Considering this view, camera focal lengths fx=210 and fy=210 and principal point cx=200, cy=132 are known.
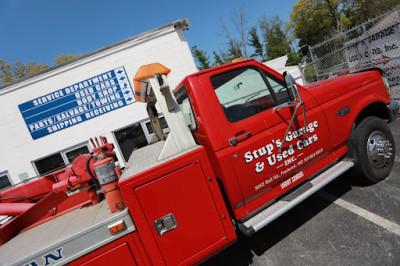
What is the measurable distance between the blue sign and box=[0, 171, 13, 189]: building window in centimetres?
199

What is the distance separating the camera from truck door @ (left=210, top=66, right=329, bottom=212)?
231 cm

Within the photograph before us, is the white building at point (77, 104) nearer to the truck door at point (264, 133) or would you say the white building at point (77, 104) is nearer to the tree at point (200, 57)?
the truck door at point (264, 133)

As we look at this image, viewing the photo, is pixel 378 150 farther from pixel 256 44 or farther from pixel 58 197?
pixel 256 44

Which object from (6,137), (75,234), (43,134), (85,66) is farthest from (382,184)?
(6,137)

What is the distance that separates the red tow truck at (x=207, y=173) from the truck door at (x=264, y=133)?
0.01 meters

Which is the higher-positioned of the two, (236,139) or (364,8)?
(364,8)

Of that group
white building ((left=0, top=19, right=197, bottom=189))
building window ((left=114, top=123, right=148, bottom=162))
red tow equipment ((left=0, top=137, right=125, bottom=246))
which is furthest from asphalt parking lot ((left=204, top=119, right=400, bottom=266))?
white building ((left=0, top=19, right=197, bottom=189))

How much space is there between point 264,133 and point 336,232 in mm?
1513

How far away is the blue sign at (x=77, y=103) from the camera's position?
833cm

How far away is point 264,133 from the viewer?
240 cm

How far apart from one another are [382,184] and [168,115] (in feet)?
10.8

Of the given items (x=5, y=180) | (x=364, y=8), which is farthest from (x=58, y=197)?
(x=364, y=8)

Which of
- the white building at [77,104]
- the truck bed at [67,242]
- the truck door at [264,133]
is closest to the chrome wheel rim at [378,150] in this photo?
the truck door at [264,133]

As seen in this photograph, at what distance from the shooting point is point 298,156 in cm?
260
